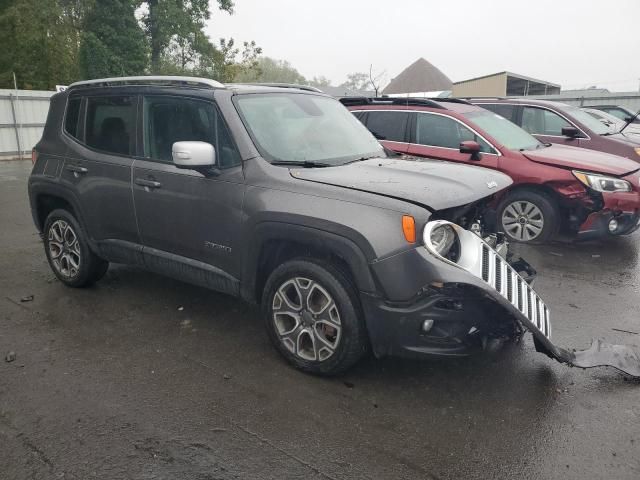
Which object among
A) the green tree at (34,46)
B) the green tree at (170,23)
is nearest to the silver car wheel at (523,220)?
the green tree at (34,46)

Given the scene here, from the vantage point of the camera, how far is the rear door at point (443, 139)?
673 cm

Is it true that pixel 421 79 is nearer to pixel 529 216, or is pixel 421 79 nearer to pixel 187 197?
pixel 529 216

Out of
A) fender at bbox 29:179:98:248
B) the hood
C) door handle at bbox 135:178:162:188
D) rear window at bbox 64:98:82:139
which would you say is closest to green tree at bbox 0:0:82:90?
fender at bbox 29:179:98:248

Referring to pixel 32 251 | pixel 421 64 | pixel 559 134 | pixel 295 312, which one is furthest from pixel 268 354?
pixel 421 64

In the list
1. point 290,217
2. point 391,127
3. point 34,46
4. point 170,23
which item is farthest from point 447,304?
point 170,23

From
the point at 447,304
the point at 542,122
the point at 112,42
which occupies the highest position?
the point at 112,42

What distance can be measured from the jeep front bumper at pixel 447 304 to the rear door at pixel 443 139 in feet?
12.5

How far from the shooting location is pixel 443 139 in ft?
22.9

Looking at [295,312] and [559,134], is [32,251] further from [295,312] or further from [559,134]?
[559,134]

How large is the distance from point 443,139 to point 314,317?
4436mm

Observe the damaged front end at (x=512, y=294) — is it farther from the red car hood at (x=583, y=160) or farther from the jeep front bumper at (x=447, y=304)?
the red car hood at (x=583, y=160)

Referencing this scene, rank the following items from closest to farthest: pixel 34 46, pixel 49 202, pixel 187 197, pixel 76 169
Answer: pixel 187 197 < pixel 76 169 < pixel 49 202 < pixel 34 46

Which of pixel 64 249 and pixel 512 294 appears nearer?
pixel 512 294

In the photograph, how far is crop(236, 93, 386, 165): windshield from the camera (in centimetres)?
371
